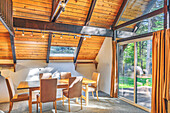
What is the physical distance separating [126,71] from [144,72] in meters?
0.79

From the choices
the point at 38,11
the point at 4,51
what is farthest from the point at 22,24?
the point at 4,51

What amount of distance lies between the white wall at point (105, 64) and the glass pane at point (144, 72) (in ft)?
4.94

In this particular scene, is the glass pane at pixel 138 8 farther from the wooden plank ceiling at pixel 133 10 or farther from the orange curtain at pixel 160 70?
the orange curtain at pixel 160 70

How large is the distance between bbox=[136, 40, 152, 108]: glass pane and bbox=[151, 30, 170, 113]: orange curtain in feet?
1.01

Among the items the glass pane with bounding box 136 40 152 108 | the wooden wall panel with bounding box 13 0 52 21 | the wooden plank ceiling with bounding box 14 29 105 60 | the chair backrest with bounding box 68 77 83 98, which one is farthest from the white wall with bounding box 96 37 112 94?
the wooden wall panel with bounding box 13 0 52 21

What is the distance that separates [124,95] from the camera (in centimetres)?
453

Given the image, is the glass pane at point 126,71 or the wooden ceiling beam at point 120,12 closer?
the glass pane at point 126,71

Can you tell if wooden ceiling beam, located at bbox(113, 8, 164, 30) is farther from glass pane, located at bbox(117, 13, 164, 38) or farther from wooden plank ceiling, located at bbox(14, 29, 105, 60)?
wooden plank ceiling, located at bbox(14, 29, 105, 60)

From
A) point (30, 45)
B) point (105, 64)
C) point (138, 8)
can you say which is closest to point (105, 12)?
point (138, 8)

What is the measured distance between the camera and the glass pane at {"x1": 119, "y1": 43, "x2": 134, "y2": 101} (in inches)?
165

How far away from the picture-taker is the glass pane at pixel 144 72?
353 centimetres

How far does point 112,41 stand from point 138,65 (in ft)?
4.93

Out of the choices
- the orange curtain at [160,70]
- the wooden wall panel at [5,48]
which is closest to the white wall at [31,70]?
the wooden wall panel at [5,48]

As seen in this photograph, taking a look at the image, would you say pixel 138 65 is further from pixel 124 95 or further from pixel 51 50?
pixel 51 50
